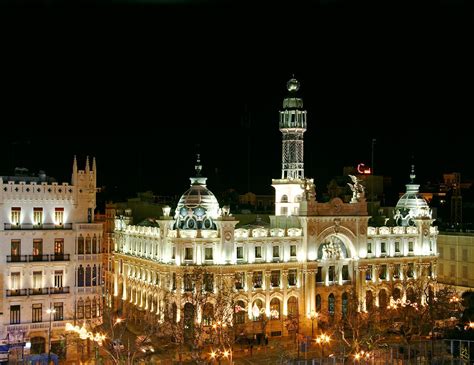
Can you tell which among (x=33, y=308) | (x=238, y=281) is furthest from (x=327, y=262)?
(x=33, y=308)

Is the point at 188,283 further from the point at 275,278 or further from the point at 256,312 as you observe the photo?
the point at 275,278

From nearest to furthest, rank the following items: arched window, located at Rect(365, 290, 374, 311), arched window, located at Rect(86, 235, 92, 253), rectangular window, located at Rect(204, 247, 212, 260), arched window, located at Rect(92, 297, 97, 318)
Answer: arched window, located at Rect(92, 297, 97, 318), arched window, located at Rect(86, 235, 92, 253), rectangular window, located at Rect(204, 247, 212, 260), arched window, located at Rect(365, 290, 374, 311)

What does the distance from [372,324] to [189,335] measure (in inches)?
737

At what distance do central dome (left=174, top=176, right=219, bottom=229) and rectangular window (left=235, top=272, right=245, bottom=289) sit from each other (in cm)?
597

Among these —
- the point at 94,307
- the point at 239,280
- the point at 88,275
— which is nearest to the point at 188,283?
the point at 239,280

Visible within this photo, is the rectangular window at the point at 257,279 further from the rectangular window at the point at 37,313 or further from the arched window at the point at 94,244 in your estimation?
the rectangular window at the point at 37,313

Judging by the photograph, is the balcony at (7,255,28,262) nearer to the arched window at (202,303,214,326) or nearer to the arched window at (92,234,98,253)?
the arched window at (92,234,98,253)

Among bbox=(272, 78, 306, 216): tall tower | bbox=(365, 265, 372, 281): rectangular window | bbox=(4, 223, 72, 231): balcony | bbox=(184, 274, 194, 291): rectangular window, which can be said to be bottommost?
bbox=(184, 274, 194, 291): rectangular window

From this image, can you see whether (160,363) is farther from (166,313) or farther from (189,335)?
Answer: (166,313)

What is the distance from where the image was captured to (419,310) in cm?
8225

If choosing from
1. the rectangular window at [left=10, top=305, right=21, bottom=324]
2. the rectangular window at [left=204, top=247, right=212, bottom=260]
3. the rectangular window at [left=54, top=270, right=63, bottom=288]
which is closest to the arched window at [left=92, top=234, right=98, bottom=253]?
the rectangular window at [left=54, top=270, right=63, bottom=288]

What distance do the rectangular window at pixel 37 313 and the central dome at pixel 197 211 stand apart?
2239 cm

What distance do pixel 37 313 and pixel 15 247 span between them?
606cm

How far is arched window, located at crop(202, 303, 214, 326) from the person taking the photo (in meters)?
78.0
